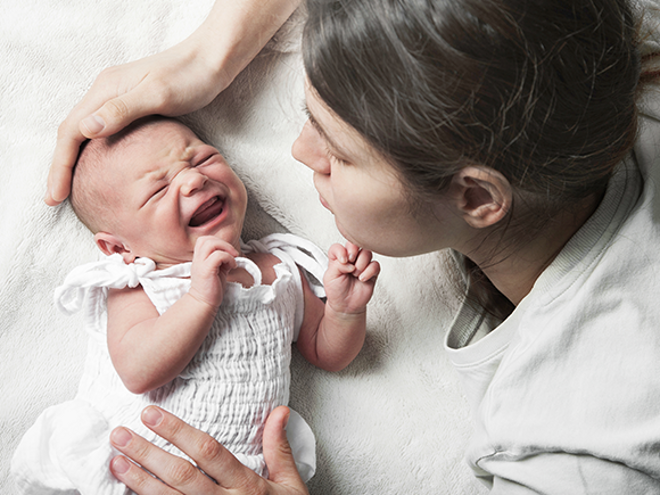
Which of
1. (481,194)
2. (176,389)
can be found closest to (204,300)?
(176,389)

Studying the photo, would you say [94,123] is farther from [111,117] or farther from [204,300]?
[204,300]

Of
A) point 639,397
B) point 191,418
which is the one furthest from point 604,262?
point 191,418

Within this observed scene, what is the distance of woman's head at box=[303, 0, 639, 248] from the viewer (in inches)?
23.1

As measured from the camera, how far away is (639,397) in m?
0.73

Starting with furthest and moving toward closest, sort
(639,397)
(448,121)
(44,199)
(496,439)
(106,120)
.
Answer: (44,199), (106,120), (496,439), (639,397), (448,121)

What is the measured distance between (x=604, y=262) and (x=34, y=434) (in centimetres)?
108

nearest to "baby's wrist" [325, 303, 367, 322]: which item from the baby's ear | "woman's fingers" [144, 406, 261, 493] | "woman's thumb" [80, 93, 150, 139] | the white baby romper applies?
the white baby romper

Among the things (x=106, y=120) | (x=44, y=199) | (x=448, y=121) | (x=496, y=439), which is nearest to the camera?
(x=448, y=121)

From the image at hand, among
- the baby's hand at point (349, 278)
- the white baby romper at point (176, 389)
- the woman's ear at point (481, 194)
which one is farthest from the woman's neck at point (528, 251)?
the white baby romper at point (176, 389)

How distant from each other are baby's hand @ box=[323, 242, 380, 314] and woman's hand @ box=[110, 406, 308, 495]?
36 centimetres

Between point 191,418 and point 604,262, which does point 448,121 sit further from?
point 191,418

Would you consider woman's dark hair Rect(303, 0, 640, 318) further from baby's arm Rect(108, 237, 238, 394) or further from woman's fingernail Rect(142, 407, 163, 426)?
woman's fingernail Rect(142, 407, 163, 426)

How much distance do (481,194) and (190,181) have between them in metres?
0.57

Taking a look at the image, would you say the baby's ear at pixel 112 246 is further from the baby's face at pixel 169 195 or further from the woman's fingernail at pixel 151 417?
the woman's fingernail at pixel 151 417
